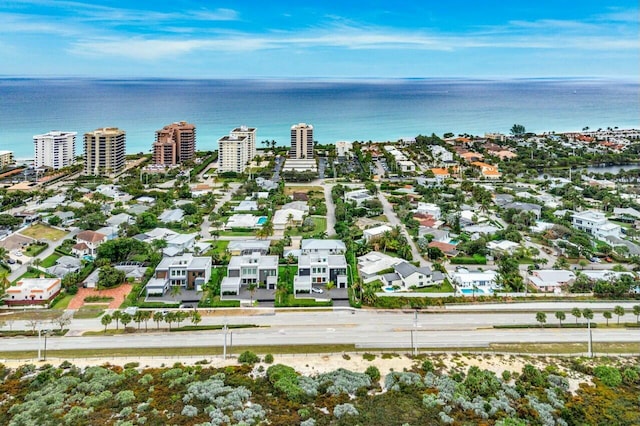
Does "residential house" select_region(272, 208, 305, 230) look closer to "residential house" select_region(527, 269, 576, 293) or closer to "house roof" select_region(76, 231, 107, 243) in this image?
"house roof" select_region(76, 231, 107, 243)

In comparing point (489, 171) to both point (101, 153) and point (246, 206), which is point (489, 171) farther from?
point (101, 153)

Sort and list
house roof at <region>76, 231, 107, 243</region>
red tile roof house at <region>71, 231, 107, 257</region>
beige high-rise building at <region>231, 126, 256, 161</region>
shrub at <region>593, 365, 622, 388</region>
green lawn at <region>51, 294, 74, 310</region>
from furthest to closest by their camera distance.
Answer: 1. beige high-rise building at <region>231, 126, 256, 161</region>
2. house roof at <region>76, 231, 107, 243</region>
3. red tile roof house at <region>71, 231, 107, 257</region>
4. green lawn at <region>51, 294, 74, 310</region>
5. shrub at <region>593, 365, 622, 388</region>

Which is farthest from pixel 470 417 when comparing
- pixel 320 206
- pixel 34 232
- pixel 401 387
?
pixel 34 232

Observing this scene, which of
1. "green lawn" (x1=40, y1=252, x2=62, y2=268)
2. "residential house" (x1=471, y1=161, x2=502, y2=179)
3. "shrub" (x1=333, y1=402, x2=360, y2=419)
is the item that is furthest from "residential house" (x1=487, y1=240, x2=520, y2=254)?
"green lawn" (x1=40, y1=252, x2=62, y2=268)

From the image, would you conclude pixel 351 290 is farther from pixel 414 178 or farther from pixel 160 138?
pixel 160 138

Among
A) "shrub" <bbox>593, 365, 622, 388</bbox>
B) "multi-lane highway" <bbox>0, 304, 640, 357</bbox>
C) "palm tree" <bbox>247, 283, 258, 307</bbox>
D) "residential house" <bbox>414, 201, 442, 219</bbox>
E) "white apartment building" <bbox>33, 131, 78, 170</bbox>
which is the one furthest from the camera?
"white apartment building" <bbox>33, 131, 78, 170</bbox>

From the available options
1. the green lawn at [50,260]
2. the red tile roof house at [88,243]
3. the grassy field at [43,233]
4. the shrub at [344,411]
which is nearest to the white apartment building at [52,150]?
the grassy field at [43,233]
